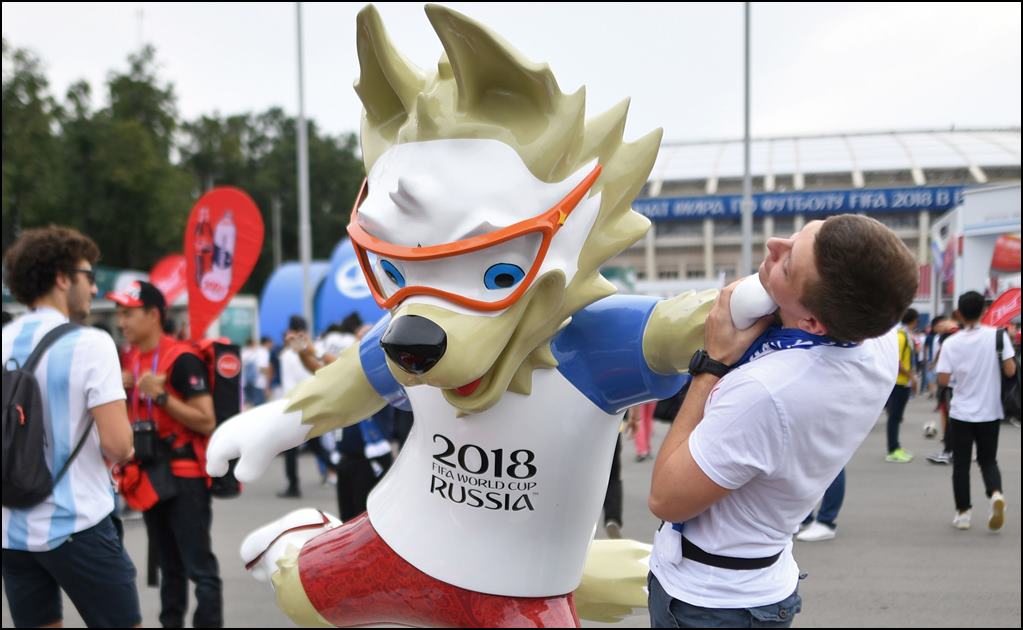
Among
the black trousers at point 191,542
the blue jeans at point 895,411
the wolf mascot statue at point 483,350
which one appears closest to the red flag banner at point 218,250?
the black trousers at point 191,542

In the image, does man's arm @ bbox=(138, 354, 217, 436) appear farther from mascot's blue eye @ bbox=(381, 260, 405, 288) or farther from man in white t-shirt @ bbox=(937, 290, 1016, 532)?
man in white t-shirt @ bbox=(937, 290, 1016, 532)

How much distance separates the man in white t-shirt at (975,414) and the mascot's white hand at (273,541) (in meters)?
4.49

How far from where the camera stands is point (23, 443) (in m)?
2.42

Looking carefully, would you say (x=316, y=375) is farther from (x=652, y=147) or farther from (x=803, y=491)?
(x=803, y=491)

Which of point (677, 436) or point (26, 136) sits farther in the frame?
point (26, 136)

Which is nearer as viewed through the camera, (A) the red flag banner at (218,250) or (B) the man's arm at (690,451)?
(B) the man's arm at (690,451)

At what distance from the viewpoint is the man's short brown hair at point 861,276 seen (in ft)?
4.63

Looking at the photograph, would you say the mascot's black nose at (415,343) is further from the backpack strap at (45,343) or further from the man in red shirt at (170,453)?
the man in red shirt at (170,453)

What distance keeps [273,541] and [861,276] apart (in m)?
1.75

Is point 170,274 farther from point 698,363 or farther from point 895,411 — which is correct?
point 698,363

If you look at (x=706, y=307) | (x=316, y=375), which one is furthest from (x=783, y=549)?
(x=316, y=375)

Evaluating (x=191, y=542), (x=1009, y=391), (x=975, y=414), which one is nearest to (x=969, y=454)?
(x=975, y=414)

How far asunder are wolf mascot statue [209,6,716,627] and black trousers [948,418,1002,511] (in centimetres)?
396

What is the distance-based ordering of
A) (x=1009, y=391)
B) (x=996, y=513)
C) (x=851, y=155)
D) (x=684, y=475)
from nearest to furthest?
(x=684, y=475), (x=996, y=513), (x=1009, y=391), (x=851, y=155)
